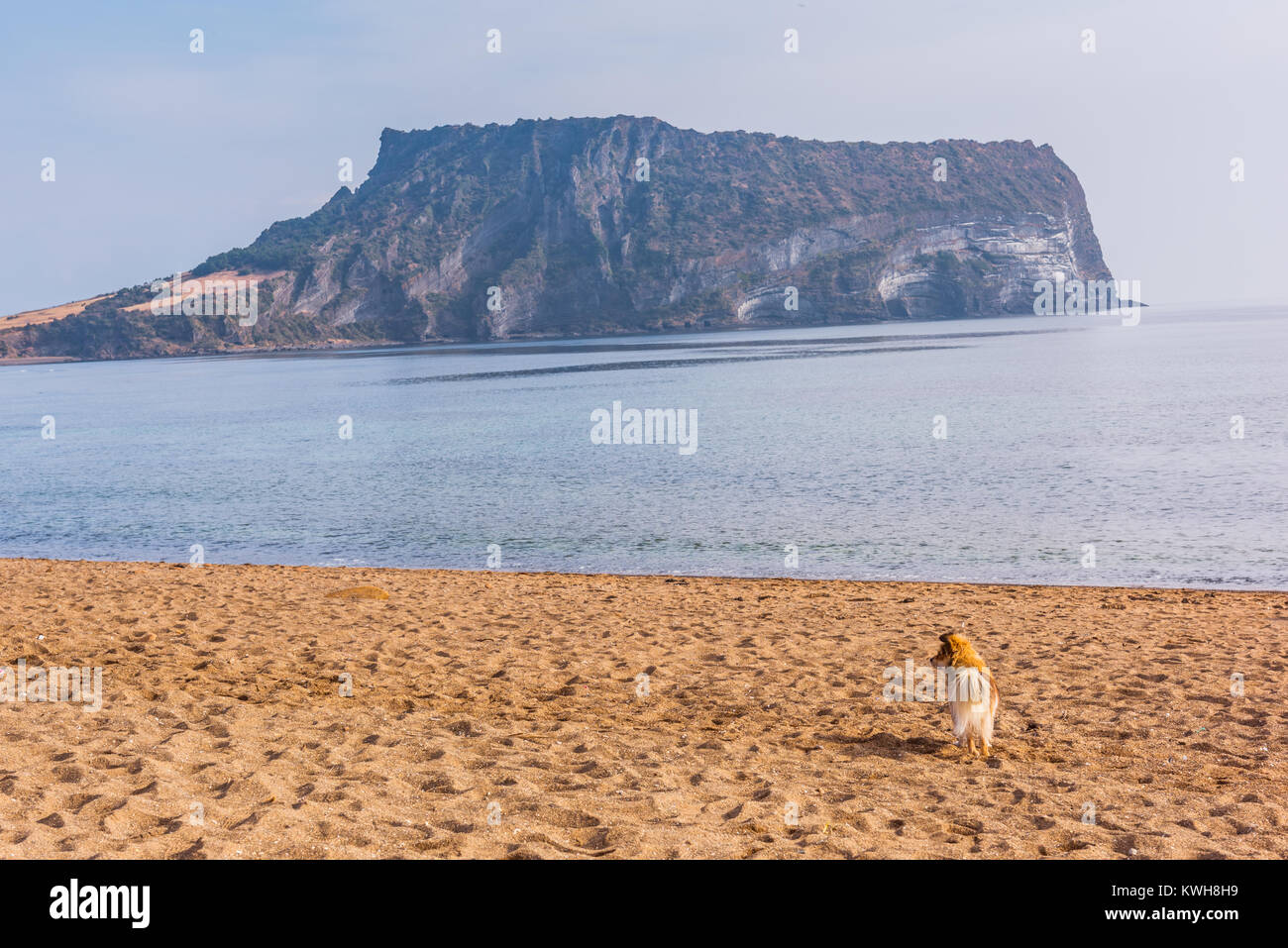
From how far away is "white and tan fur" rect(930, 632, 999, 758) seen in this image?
746cm

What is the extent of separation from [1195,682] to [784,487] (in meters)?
18.9

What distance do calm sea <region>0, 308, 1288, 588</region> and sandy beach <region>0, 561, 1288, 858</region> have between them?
581 centimetres

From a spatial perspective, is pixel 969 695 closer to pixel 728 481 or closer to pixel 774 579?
pixel 774 579

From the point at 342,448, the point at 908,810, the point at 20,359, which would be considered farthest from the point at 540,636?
the point at 20,359

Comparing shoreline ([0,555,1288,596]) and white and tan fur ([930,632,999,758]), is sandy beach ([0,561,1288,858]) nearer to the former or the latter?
white and tan fur ([930,632,999,758])

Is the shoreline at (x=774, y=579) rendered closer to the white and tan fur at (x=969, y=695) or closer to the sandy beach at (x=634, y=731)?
the sandy beach at (x=634, y=731)

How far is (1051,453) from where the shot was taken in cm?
3300

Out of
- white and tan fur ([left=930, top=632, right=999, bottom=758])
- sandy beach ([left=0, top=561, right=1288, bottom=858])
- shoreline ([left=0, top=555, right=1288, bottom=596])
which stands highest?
white and tan fur ([left=930, top=632, right=999, bottom=758])

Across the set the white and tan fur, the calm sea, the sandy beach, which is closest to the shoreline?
the calm sea

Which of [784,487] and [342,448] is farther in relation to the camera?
[342,448]

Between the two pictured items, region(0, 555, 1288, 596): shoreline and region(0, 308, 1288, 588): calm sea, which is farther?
region(0, 308, 1288, 588): calm sea

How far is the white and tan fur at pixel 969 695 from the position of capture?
746cm

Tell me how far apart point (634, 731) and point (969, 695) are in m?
2.63
